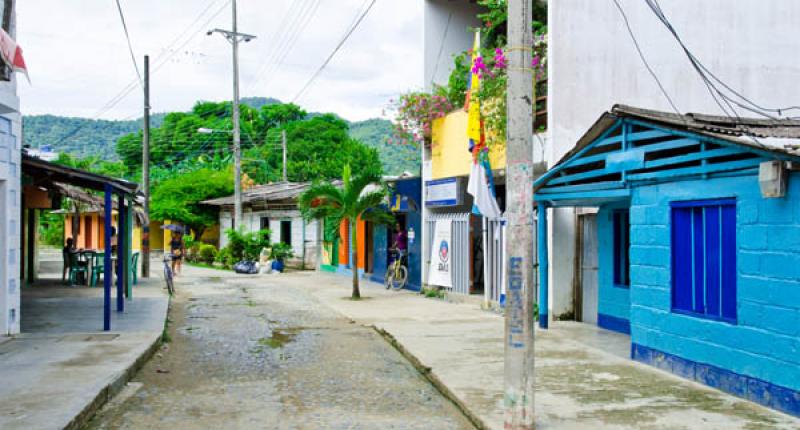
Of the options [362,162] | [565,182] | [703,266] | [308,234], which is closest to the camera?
[703,266]

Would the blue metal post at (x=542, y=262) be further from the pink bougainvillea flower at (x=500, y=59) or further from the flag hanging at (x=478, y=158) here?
the pink bougainvillea flower at (x=500, y=59)

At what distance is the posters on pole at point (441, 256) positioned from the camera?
1744 centimetres

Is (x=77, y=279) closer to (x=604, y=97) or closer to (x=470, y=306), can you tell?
(x=470, y=306)

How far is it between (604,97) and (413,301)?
21.5ft

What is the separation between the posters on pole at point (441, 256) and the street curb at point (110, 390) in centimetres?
832

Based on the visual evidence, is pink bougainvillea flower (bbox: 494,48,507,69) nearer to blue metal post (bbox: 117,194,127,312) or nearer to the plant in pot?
blue metal post (bbox: 117,194,127,312)

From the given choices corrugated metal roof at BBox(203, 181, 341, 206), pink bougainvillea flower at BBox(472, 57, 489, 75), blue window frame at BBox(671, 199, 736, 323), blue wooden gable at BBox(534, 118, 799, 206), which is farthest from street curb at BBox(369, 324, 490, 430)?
corrugated metal roof at BBox(203, 181, 341, 206)

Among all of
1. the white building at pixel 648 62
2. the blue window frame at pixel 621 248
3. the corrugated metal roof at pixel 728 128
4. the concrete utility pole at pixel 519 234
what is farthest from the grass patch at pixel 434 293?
the concrete utility pole at pixel 519 234

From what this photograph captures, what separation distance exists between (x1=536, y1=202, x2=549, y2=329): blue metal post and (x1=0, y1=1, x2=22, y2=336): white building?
781cm

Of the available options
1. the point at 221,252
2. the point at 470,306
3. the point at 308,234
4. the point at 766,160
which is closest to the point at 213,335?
the point at 470,306

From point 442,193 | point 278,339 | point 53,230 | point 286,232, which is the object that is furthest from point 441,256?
point 53,230

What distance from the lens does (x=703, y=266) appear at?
25.9 ft

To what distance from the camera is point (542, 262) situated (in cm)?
1218

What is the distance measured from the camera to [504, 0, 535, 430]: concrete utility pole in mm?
5902
